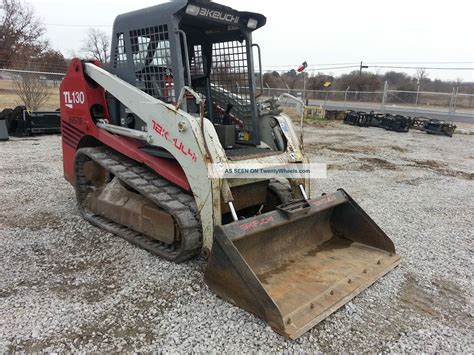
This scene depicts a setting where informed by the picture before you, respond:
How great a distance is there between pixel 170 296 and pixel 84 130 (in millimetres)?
2704

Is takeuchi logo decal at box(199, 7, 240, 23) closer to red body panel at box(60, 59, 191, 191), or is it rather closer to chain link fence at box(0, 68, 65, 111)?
red body panel at box(60, 59, 191, 191)

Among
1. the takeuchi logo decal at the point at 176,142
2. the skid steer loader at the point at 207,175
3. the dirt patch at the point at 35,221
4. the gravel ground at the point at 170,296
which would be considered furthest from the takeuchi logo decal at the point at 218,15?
the dirt patch at the point at 35,221

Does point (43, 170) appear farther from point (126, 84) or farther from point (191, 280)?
point (191, 280)

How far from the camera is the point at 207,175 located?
3.29m

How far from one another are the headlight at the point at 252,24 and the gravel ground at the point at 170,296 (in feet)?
8.54

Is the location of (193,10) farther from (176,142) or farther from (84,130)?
(84,130)

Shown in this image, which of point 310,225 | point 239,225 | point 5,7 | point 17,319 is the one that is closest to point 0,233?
point 17,319

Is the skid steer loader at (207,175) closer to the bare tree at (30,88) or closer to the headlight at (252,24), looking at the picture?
the headlight at (252,24)

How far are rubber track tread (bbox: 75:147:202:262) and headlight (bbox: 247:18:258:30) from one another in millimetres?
1934

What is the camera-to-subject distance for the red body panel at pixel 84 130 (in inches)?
154

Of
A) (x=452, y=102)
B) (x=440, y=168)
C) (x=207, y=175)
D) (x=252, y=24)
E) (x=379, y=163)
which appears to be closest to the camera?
(x=207, y=175)

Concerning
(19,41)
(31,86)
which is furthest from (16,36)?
(31,86)

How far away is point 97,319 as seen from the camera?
280cm

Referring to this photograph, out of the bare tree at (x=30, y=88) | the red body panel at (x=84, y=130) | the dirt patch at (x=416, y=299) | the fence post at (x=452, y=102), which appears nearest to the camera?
the dirt patch at (x=416, y=299)
